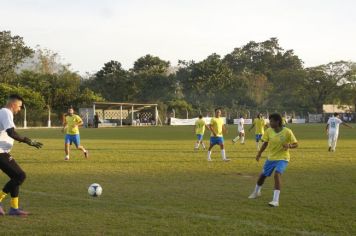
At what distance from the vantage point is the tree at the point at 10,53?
72.8 meters

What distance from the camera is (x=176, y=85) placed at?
8838cm

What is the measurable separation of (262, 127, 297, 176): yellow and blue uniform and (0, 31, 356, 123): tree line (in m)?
57.3

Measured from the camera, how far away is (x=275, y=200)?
8.66 metres

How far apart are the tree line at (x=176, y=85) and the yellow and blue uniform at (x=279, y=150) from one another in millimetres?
57255

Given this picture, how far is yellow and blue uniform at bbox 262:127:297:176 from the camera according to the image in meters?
9.03

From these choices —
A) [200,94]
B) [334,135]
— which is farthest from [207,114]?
[334,135]

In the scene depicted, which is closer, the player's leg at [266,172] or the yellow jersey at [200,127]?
the player's leg at [266,172]

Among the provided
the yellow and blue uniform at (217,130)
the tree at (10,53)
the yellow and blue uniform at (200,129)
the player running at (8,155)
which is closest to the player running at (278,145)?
the player running at (8,155)

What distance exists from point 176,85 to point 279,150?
261 ft

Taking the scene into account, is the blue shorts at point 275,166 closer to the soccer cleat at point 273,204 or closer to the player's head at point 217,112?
the soccer cleat at point 273,204

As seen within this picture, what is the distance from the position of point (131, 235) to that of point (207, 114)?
73.3 m

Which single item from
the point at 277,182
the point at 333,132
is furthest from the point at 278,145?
the point at 333,132

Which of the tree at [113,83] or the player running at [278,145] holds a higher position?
the tree at [113,83]

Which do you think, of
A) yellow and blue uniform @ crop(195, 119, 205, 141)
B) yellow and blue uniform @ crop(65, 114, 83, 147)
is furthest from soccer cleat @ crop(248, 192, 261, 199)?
yellow and blue uniform @ crop(195, 119, 205, 141)
